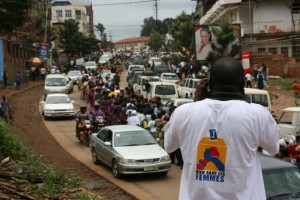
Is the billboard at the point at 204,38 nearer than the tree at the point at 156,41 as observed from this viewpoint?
Yes

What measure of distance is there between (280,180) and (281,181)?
0.02 meters

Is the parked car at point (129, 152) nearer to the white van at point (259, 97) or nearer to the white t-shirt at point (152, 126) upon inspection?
the white t-shirt at point (152, 126)

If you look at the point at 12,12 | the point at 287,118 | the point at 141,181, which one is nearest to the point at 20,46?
the point at 12,12

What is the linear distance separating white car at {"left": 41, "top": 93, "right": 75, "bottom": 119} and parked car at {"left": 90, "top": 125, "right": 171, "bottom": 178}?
10.1 m

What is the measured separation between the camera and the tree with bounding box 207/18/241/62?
3600cm

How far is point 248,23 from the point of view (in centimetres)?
4441

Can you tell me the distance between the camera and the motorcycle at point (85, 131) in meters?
18.8

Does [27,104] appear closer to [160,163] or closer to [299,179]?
[160,163]

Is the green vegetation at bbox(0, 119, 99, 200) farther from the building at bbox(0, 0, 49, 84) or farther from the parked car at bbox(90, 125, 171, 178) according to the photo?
the building at bbox(0, 0, 49, 84)

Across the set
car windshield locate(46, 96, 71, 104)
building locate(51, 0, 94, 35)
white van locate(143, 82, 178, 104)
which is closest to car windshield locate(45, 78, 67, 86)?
car windshield locate(46, 96, 71, 104)

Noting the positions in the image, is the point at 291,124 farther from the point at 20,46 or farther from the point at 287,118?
the point at 20,46

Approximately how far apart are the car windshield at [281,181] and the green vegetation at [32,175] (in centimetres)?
327

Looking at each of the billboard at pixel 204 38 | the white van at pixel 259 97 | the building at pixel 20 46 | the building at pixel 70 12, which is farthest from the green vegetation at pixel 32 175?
the building at pixel 70 12

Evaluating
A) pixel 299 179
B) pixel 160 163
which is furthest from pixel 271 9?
pixel 299 179
